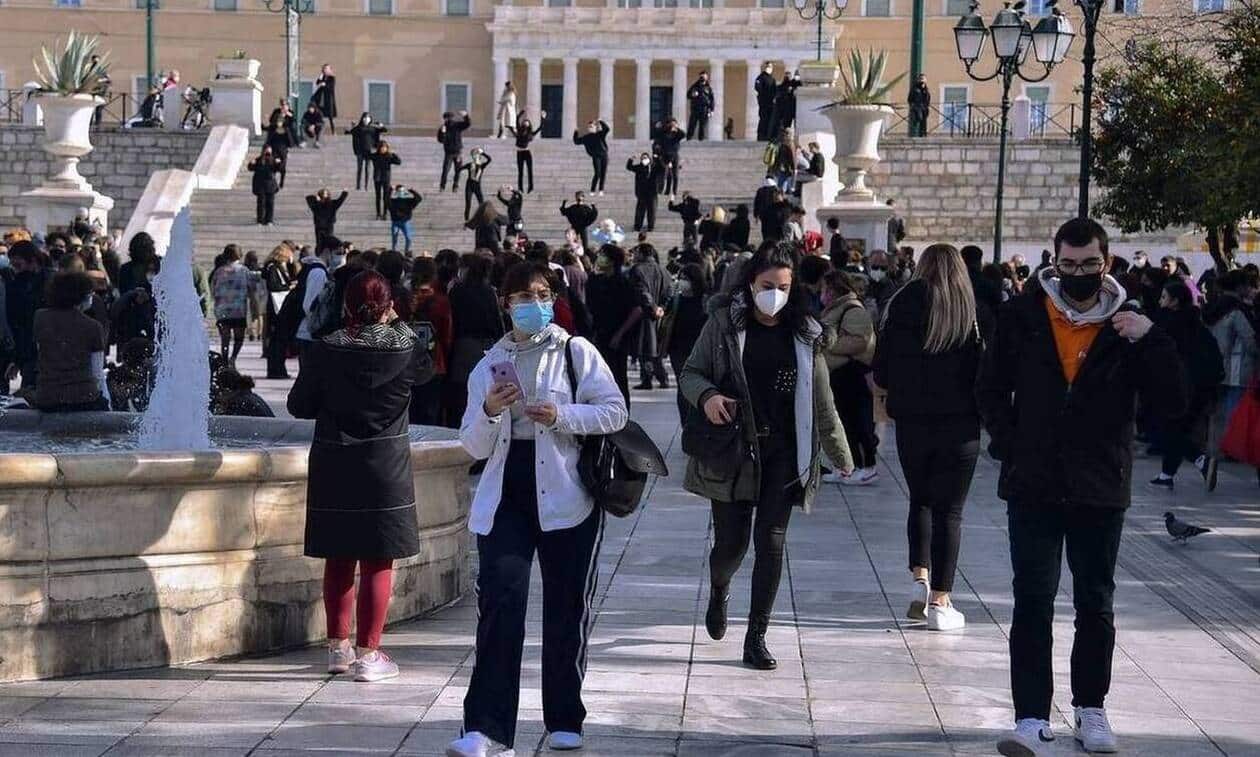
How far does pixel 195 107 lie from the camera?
146 feet

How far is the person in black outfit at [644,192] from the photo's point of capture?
108 feet

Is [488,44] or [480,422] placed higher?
[488,44]

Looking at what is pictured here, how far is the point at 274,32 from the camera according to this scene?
72750mm

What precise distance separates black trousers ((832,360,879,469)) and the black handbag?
783 centimetres

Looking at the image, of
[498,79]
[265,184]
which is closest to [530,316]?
[265,184]

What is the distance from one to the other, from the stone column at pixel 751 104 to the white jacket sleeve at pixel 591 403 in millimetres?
67957

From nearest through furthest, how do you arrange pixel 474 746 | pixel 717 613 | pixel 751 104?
pixel 474 746
pixel 717 613
pixel 751 104

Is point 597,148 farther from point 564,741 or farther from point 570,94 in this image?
point 570,94

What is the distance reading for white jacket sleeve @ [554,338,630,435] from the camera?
21.5ft

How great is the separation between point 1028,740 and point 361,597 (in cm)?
258

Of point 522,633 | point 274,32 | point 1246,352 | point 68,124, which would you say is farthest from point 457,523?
point 274,32

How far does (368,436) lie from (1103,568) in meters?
2.71

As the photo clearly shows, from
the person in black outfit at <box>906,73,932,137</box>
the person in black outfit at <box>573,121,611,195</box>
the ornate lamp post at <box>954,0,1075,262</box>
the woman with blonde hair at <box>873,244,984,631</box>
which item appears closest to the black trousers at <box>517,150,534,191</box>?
the person in black outfit at <box>573,121,611,195</box>

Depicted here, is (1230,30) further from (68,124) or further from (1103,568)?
(68,124)
